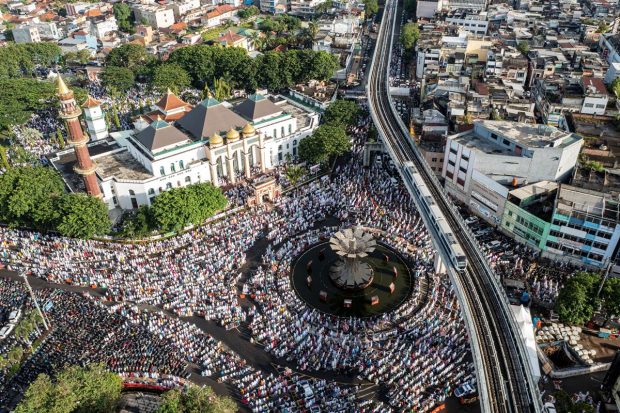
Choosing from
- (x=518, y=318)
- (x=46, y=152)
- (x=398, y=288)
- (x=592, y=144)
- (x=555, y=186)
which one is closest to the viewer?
(x=518, y=318)

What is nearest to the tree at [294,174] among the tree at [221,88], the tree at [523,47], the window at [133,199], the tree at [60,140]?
the window at [133,199]

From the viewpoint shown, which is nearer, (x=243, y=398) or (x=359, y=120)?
(x=243, y=398)

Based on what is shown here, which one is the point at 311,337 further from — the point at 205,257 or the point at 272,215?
the point at 272,215

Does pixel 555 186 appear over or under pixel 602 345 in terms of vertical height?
over

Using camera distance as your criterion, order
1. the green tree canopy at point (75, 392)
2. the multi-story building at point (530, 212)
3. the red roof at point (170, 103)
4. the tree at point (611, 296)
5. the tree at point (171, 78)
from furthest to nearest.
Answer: the tree at point (171, 78) < the red roof at point (170, 103) < the multi-story building at point (530, 212) < the tree at point (611, 296) < the green tree canopy at point (75, 392)

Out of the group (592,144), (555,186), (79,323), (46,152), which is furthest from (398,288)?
(46,152)

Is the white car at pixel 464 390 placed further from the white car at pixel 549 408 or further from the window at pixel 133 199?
the window at pixel 133 199

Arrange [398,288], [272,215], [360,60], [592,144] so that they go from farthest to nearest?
[360,60]
[592,144]
[272,215]
[398,288]
